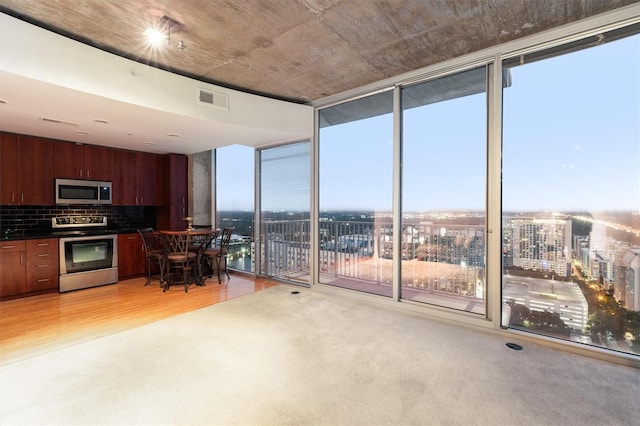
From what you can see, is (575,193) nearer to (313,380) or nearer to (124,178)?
(313,380)

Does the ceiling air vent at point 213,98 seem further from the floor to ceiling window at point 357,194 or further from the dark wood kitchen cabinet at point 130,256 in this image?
the dark wood kitchen cabinet at point 130,256

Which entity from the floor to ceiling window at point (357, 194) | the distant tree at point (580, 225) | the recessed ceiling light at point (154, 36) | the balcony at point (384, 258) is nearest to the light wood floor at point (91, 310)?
the balcony at point (384, 258)

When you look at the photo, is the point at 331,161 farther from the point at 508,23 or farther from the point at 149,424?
the point at 149,424

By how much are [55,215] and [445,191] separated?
19.1 ft

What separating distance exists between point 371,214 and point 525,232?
177 cm

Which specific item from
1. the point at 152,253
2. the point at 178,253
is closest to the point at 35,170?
the point at 152,253

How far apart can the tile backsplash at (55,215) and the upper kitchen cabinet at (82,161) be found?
0.58 meters

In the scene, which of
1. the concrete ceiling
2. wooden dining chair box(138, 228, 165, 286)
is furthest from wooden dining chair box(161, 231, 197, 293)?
the concrete ceiling

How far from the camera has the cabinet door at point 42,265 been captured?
157 inches

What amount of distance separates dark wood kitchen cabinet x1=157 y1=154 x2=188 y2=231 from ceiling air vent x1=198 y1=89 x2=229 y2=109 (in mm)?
2516

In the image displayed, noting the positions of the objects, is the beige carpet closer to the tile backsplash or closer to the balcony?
the balcony

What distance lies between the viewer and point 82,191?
4.67 m

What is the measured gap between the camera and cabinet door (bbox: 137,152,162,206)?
5.38 m

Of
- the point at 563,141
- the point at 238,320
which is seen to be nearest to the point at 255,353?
the point at 238,320
